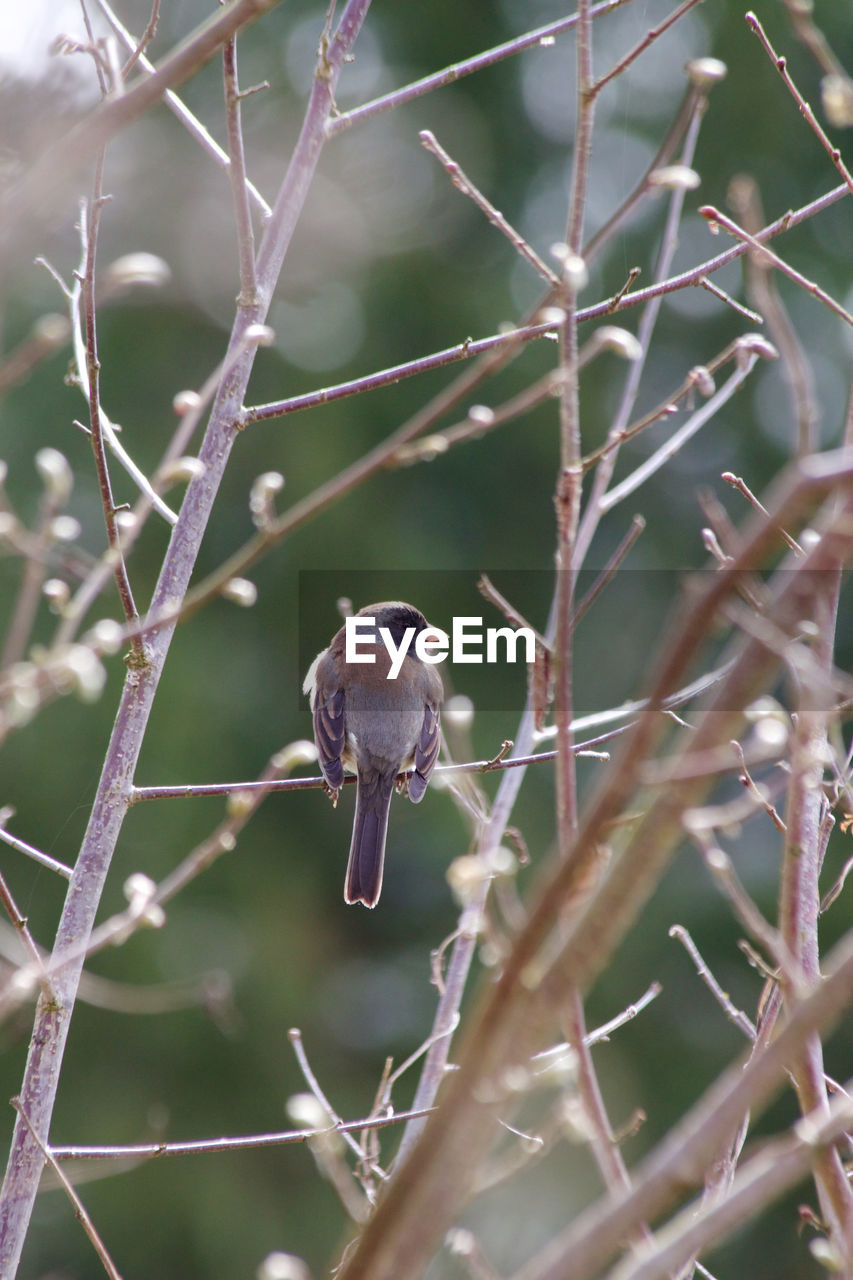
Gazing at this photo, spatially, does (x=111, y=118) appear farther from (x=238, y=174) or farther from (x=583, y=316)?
(x=583, y=316)

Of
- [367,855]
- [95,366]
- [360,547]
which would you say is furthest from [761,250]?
[360,547]

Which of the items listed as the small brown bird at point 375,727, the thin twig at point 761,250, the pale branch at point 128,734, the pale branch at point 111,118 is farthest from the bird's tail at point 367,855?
the pale branch at point 111,118

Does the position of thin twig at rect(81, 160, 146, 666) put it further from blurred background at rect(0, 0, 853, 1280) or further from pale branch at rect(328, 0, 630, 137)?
blurred background at rect(0, 0, 853, 1280)

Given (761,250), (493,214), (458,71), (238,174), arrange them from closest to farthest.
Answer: (761,250) → (493,214) → (238,174) → (458,71)

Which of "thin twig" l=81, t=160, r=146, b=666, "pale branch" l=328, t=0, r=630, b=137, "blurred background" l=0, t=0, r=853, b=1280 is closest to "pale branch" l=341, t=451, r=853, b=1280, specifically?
"thin twig" l=81, t=160, r=146, b=666

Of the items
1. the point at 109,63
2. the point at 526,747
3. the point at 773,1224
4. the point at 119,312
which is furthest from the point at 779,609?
the point at 773,1224
